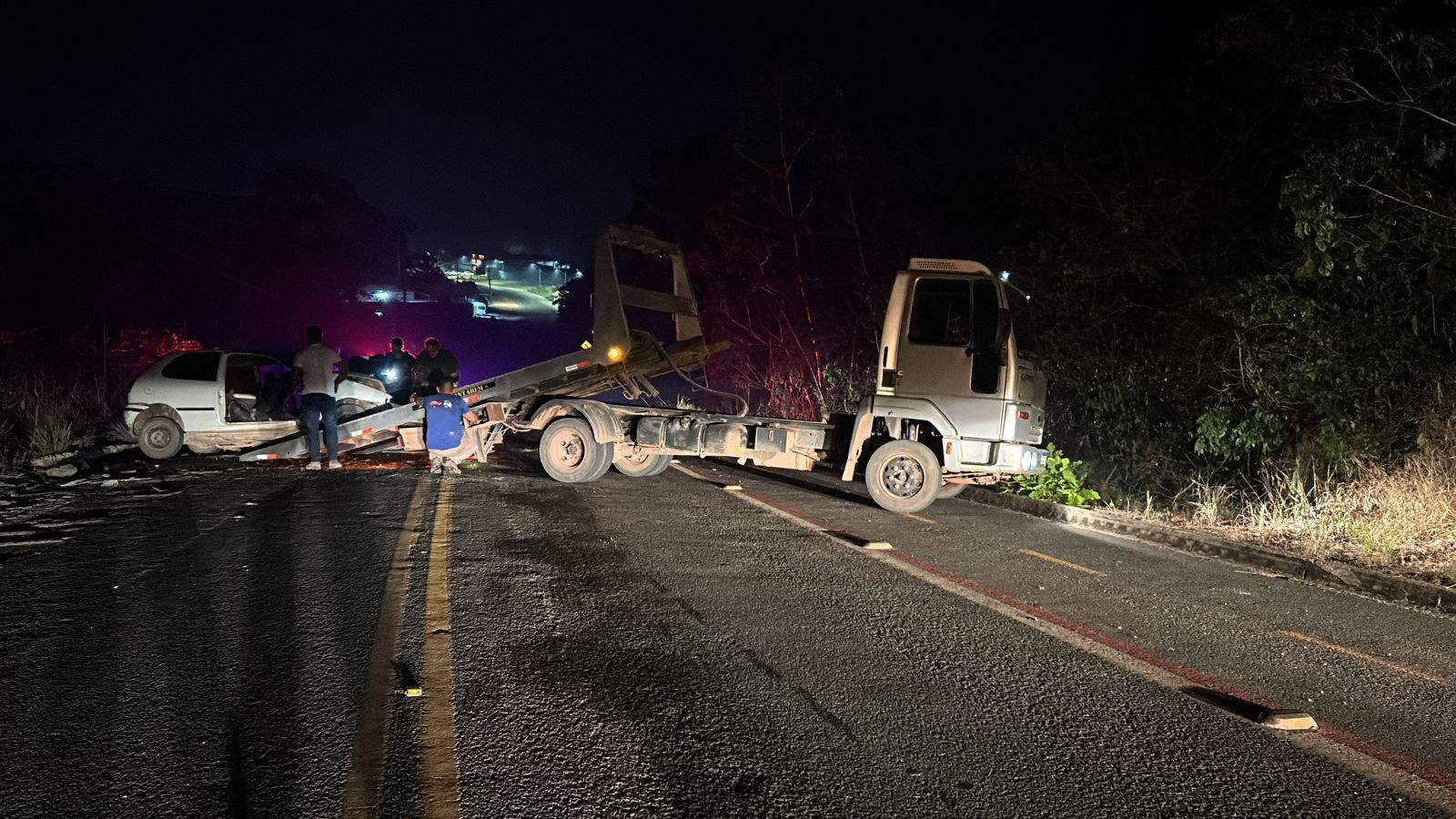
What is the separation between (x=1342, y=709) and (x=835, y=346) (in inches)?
650

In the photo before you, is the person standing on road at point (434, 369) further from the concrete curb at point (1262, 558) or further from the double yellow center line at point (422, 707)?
the concrete curb at point (1262, 558)

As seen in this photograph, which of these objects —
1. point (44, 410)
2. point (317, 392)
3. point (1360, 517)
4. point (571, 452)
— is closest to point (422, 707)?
point (571, 452)

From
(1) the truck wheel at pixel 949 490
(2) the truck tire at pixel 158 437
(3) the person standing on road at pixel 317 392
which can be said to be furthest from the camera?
(2) the truck tire at pixel 158 437

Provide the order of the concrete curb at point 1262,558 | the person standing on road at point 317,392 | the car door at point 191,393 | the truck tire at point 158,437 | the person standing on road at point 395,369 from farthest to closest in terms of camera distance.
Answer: the person standing on road at point 395,369
the car door at point 191,393
the truck tire at point 158,437
the person standing on road at point 317,392
the concrete curb at point 1262,558

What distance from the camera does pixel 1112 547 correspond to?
8.05 meters

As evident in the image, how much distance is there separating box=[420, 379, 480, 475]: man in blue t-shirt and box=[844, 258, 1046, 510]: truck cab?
15.9 feet

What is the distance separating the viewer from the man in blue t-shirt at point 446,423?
35.7ft

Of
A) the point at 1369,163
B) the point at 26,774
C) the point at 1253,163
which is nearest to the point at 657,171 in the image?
the point at 1253,163

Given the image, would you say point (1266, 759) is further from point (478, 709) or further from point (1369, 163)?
point (1369, 163)

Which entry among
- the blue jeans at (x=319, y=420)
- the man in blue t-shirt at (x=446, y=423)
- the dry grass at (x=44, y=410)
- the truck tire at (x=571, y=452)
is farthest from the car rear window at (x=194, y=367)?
the truck tire at (x=571, y=452)

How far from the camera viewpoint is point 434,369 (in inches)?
477

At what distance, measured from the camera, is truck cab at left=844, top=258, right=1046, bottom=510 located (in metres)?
8.98

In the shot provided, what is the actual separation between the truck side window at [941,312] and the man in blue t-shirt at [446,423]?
18.0 feet

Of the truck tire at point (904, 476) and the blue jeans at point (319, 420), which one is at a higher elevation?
the blue jeans at point (319, 420)
